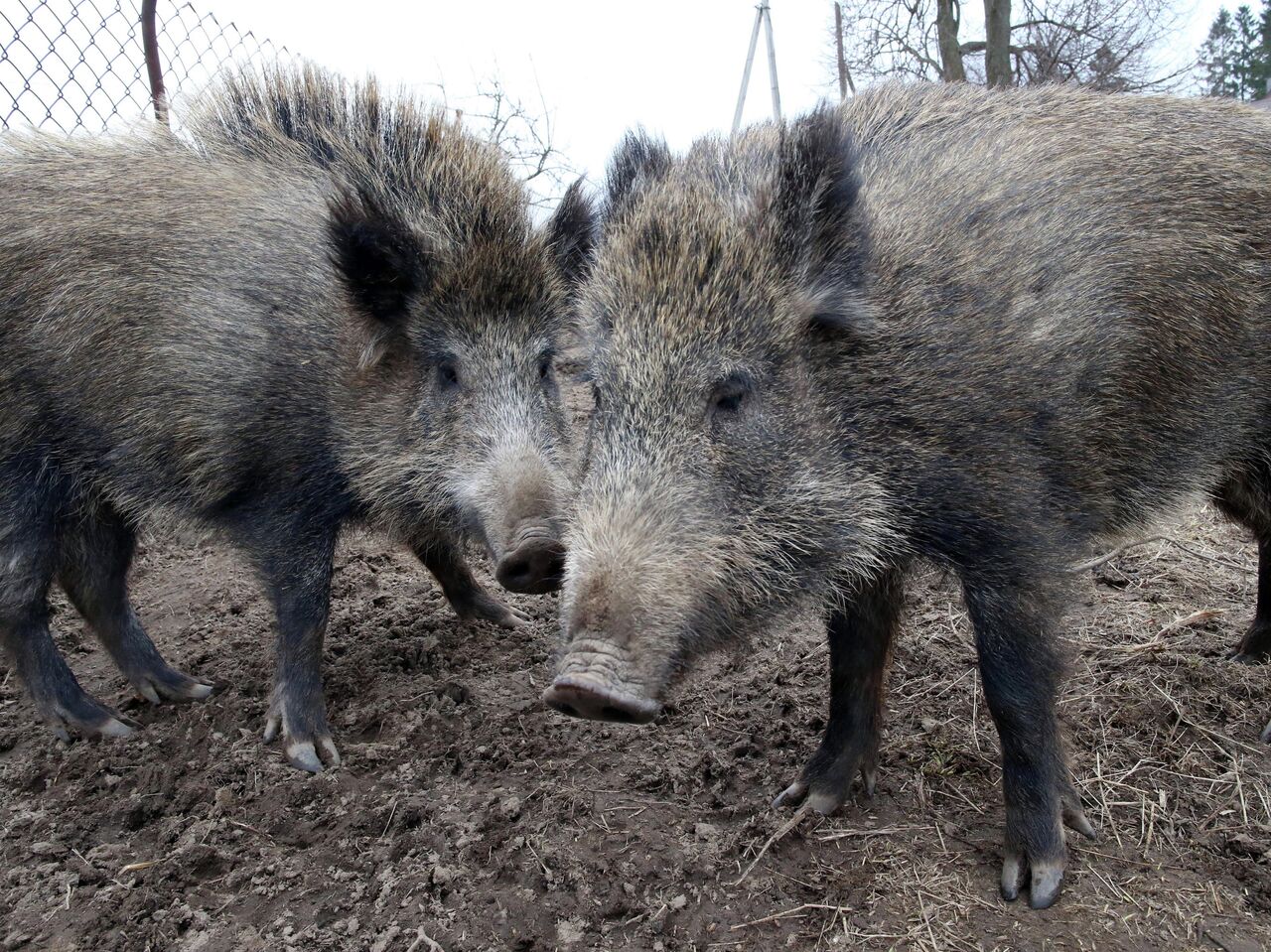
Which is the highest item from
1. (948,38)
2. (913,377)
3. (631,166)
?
(948,38)

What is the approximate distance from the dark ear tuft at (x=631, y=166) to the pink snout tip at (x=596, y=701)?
4.97ft

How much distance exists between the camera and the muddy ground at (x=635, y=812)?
101 inches

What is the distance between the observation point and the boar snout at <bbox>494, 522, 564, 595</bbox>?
10.1ft

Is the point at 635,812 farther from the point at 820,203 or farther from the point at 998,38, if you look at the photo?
the point at 998,38

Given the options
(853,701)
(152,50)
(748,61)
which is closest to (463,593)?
(853,701)

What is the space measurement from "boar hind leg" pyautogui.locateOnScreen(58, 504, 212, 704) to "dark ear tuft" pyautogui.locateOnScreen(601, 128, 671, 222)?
8.55 feet

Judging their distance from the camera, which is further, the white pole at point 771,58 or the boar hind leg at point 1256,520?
the white pole at point 771,58

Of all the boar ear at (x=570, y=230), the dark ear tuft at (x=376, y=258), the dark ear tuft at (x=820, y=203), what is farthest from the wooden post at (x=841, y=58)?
the dark ear tuft at (x=820, y=203)

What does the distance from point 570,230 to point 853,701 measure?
2.17 meters

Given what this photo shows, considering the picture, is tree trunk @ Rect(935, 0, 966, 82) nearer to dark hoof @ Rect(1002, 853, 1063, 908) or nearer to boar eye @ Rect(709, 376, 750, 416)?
boar eye @ Rect(709, 376, 750, 416)

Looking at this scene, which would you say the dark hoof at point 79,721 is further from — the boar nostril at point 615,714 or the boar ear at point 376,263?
the boar nostril at point 615,714

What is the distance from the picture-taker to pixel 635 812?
3.00 metres

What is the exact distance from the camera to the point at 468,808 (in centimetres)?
307

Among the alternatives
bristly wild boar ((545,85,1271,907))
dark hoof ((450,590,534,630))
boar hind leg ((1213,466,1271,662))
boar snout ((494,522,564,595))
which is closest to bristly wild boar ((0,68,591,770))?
boar snout ((494,522,564,595))
